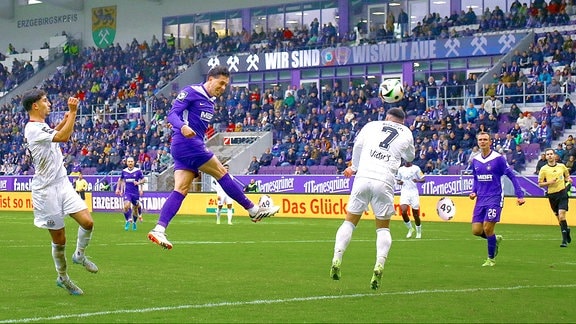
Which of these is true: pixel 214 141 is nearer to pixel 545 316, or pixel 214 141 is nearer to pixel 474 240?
pixel 474 240

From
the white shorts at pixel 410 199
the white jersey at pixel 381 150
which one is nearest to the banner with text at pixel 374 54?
the white shorts at pixel 410 199

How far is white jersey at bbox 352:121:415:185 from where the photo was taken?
13109 mm

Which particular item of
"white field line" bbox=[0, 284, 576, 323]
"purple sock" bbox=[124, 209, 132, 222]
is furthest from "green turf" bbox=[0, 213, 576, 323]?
"purple sock" bbox=[124, 209, 132, 222]

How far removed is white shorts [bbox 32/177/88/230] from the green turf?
3.04 feet

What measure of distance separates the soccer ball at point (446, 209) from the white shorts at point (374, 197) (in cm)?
2315

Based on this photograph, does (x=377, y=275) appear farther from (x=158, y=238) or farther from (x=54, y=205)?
(x=54, y=205)

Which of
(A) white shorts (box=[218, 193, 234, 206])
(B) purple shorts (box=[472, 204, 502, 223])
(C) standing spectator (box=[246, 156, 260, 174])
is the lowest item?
(A) white shorts (box=[218, 193, 234, 206])

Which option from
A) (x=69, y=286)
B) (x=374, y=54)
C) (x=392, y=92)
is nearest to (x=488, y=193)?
(x=392, y=92)

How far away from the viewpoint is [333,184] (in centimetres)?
4131

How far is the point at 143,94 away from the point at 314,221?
89.3 feet

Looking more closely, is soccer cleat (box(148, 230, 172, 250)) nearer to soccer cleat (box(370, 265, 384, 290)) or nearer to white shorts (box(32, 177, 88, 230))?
white shorts (box(32, 177, 88, 230))

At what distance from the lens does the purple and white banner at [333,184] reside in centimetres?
3669

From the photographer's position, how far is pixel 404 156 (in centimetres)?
1337

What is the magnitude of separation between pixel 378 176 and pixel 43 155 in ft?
13.5
